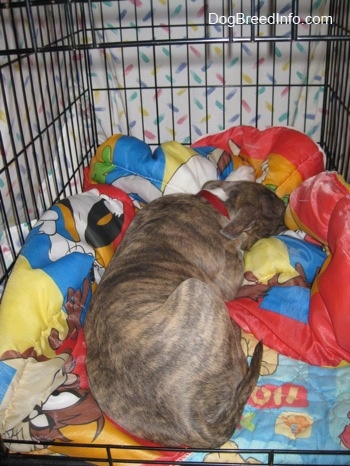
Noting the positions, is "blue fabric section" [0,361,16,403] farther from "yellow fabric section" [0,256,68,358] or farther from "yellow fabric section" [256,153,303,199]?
"yellow fabric section" [256,153,303,199]

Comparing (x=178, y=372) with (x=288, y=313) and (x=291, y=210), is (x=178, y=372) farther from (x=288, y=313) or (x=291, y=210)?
(x=291, y=210)

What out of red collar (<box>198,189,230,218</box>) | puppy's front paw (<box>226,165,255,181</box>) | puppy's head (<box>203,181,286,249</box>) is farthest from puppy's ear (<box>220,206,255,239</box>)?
puppy's front paw (<box>226,165,255,181</box>)

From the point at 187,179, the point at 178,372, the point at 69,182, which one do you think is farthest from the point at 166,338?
the point at 69,182

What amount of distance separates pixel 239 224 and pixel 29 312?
3.20 feet

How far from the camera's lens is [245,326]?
6.73ft

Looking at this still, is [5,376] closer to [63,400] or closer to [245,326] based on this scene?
[63,400]

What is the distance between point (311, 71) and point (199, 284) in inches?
95.6

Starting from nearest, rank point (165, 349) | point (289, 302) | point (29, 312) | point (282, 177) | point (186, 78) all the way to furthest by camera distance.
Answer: point (165, 349) < point (29, 312) < point (289, 302) < point (282, 177) < point (186, 78)

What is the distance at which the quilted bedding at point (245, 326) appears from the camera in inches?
65.4

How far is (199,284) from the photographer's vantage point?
1774 millimetres

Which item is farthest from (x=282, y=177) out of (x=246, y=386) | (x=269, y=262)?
(x=246, y=386)

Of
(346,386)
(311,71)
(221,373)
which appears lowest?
(346,386)

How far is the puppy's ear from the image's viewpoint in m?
2.20

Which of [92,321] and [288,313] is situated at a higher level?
[92,321]
